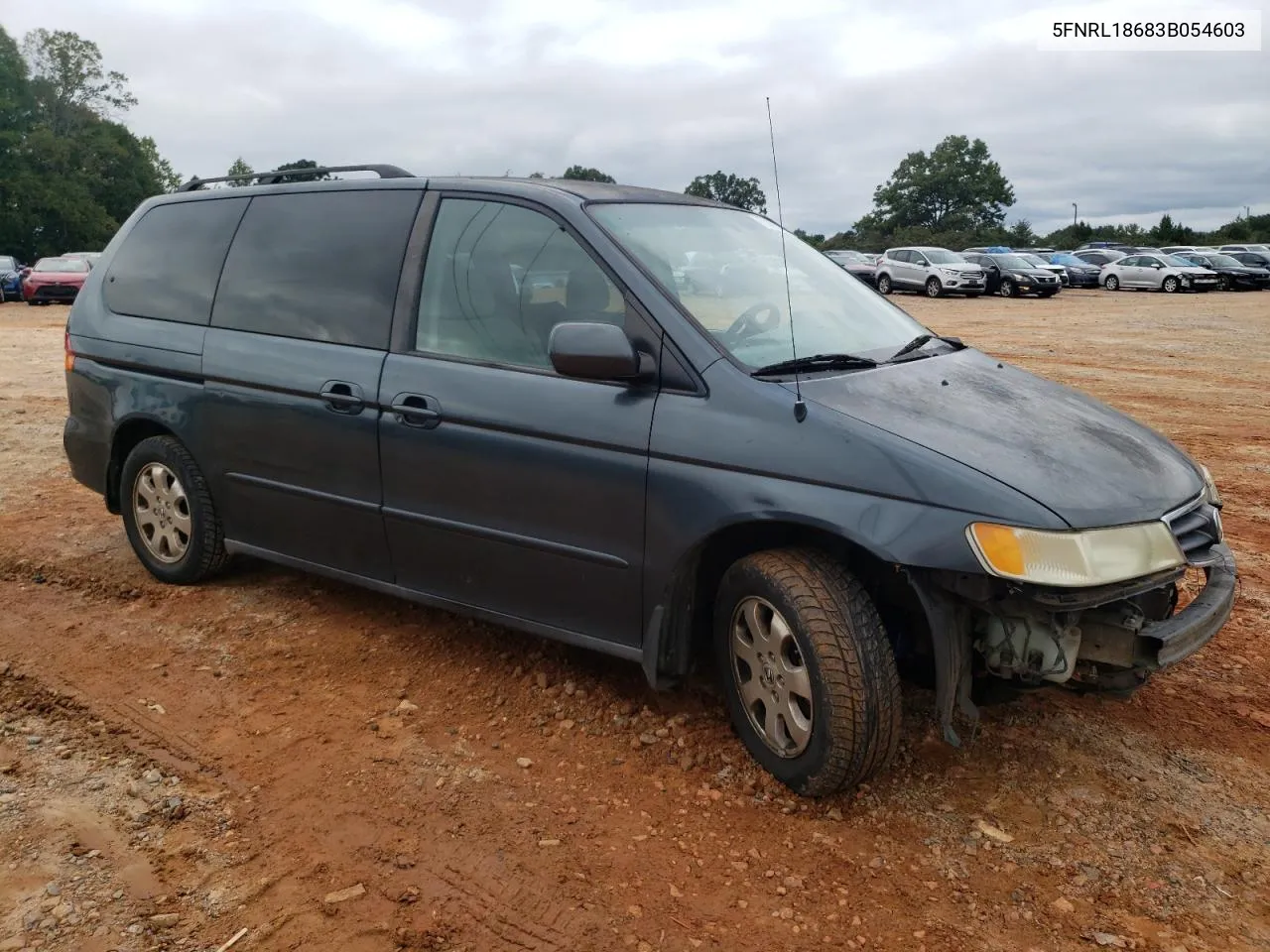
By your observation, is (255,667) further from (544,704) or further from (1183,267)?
(1183,267)

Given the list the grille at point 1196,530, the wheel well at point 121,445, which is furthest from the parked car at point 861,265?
the grille at point 1196,530

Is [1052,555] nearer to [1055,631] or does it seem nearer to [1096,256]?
[1055,631]

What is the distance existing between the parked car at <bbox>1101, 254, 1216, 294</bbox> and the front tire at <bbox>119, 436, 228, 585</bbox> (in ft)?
117

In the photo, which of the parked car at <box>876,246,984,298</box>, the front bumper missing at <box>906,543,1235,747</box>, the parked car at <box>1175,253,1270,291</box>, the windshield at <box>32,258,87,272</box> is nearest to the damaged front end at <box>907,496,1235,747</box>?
the front bumper missing at <box>906,543,1235,747</box>

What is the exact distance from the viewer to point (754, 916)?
8.54 feet

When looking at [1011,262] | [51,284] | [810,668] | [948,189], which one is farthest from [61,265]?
[948,189]

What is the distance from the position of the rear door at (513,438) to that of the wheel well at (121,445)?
1.69 metres

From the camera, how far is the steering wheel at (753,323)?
3.37 m

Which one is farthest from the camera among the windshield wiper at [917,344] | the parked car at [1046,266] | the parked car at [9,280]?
the parked car at [1046,266]

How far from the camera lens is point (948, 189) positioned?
8775cm

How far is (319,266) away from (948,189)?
90794 millimetres

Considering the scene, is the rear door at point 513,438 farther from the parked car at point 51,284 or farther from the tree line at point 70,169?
the tree line at point 70,169

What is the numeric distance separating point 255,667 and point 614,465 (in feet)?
5.77

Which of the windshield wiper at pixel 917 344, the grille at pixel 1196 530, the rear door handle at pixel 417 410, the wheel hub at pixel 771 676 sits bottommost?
the wheel hub at pixel 771 676
